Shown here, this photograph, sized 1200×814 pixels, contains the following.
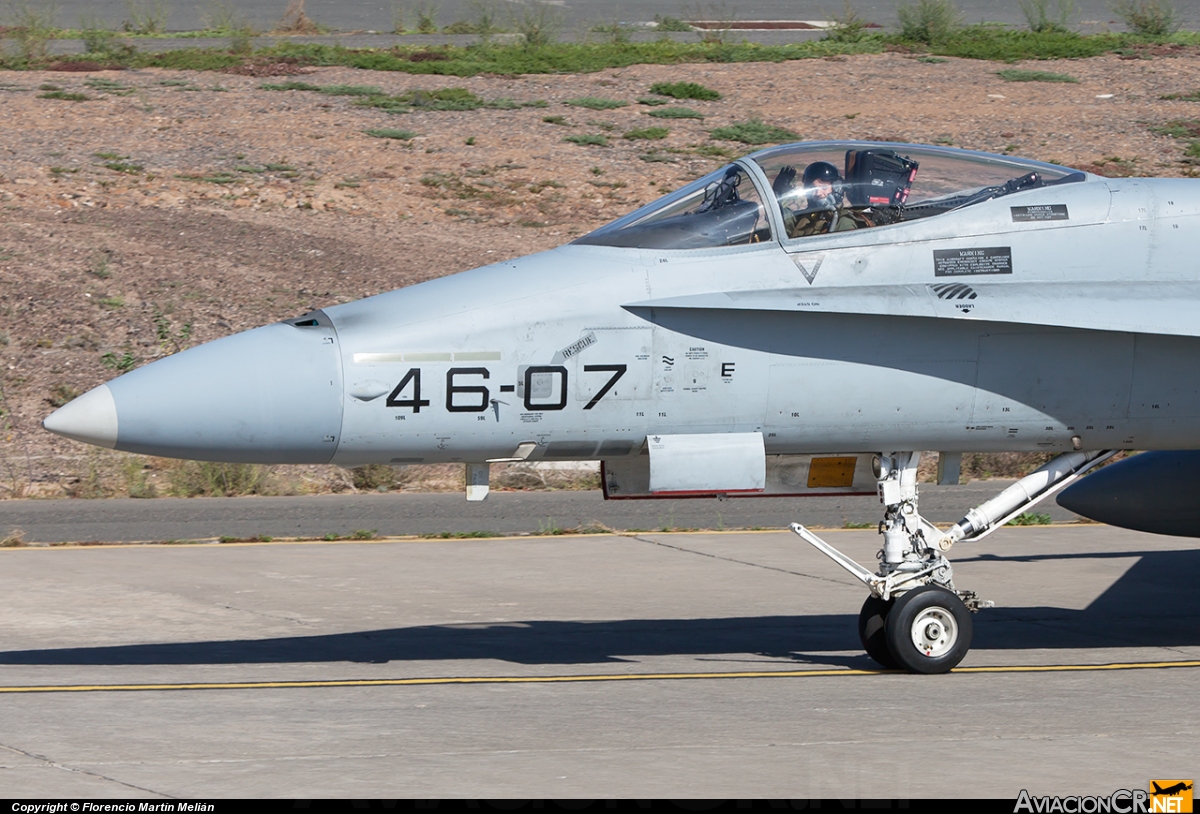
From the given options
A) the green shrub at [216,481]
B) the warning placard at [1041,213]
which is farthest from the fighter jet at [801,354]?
the green shrub at [216,481]

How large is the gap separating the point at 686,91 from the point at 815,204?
21.2m

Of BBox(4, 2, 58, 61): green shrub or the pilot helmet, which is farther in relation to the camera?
BBox(4, 2, 58, 61): green shrub

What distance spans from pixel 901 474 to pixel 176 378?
13.4ft

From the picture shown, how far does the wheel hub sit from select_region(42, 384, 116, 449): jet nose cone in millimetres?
4478

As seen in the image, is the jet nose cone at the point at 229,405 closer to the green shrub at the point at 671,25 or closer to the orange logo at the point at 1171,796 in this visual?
the orange logo at the point at 1171,796

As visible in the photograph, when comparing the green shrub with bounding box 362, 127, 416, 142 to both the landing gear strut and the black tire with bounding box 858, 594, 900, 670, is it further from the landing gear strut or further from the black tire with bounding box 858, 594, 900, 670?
the black tire with bounding box 858, 594, 900, 670

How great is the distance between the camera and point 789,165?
27.2 feet

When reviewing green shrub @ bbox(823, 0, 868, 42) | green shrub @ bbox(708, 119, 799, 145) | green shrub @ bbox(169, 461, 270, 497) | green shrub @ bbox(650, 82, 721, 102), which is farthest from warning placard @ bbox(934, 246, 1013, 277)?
green shrub @ bbox(823, 0, 868, 42)

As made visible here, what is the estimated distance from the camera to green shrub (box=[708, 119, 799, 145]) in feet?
86.9

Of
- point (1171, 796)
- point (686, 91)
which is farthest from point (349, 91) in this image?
point (1171, 796)

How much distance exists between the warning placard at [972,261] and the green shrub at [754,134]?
60.3 feet

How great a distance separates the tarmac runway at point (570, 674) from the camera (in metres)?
6.48

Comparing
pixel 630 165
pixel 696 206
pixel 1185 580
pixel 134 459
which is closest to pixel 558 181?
pixel 630 165

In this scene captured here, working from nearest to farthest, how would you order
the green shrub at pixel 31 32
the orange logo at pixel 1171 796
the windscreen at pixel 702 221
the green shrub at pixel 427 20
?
the orange logo at pixel 1171 796, the windscreen at pixel 702 221, the green shrub at pixel 31 32, the green shrub at pixel 427 20
